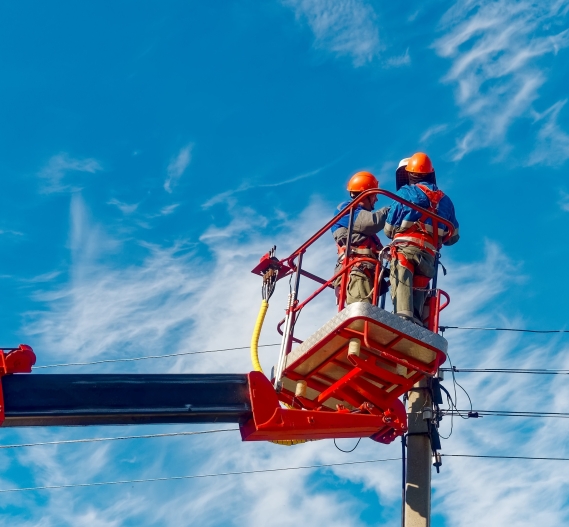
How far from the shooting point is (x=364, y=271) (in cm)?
1070

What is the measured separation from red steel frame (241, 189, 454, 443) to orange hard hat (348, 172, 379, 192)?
41cm

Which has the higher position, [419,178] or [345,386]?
[419,178]

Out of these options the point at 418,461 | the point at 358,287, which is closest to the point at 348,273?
the point at 358,287

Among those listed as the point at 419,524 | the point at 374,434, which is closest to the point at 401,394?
the point at 374,434

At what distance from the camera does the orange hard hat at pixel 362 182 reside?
11609mm

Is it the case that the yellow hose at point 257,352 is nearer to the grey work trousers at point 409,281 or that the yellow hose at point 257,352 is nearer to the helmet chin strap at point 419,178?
the grey work trousers at point 409,281

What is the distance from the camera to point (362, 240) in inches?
434

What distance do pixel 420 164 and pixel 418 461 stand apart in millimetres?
3345

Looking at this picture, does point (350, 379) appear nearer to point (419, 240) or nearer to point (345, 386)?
point (345, 386)

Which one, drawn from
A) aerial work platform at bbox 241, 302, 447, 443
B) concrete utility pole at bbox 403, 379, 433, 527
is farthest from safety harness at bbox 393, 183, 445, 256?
concrete utility pole at bbox 403, 379, 433, 527

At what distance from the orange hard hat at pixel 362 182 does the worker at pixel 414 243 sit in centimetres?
64

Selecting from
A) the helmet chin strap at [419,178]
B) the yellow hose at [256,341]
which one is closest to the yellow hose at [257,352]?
the yellow hose at [256,341]

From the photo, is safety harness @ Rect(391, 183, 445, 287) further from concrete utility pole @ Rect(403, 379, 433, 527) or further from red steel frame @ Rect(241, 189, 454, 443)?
concrete utility pole @ Rect(403, 379, 433, 527)

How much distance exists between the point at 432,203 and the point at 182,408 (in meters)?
3.81
